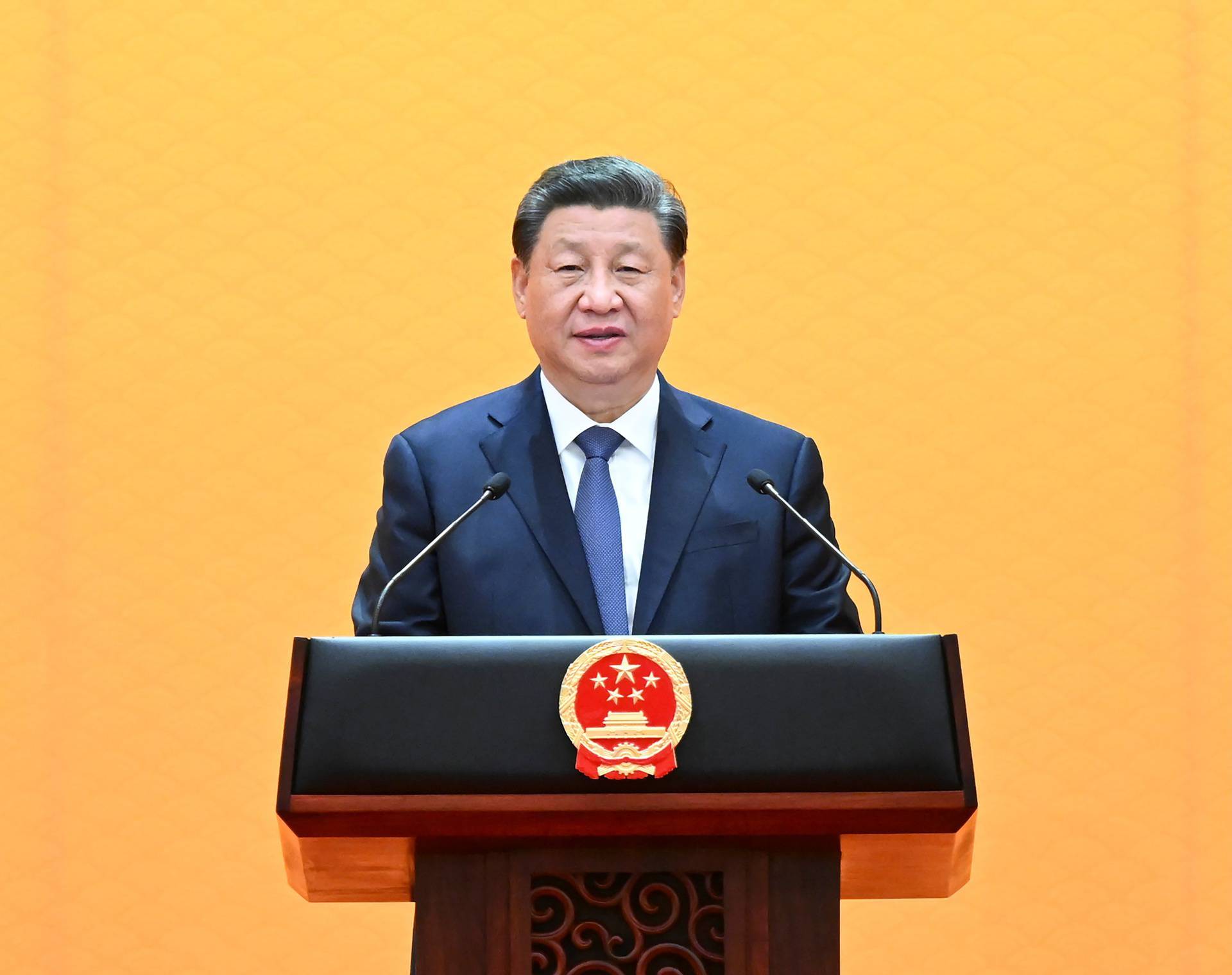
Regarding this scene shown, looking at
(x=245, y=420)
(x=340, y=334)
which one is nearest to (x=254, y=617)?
(x=245, y=420)

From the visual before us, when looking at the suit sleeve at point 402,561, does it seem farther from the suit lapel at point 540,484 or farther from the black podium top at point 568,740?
the black podium top at point 568,740

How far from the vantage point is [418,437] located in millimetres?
1841

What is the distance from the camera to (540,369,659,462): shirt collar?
73.0 inches

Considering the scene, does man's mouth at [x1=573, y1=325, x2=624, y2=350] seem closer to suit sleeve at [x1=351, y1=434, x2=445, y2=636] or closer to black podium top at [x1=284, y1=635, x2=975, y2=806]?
suit sleeve at [x1=351, y1=434, x2=445, y2=636]

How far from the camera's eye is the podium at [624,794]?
4.18ft

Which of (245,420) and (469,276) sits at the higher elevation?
(469,276)

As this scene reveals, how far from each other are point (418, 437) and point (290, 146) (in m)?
1.10

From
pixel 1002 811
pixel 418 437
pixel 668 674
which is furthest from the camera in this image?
pixel 1002 811

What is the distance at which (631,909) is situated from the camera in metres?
1.33

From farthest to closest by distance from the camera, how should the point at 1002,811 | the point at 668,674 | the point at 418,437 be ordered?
the point at 1002,811 < the point at 418,437 < the point at 668,674

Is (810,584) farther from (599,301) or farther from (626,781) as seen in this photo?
(626,781)

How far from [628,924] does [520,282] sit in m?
0.91

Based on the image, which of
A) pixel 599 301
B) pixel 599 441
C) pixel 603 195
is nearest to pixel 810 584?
pixel 599 441

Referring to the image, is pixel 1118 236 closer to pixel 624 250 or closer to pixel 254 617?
pixel 624 250
